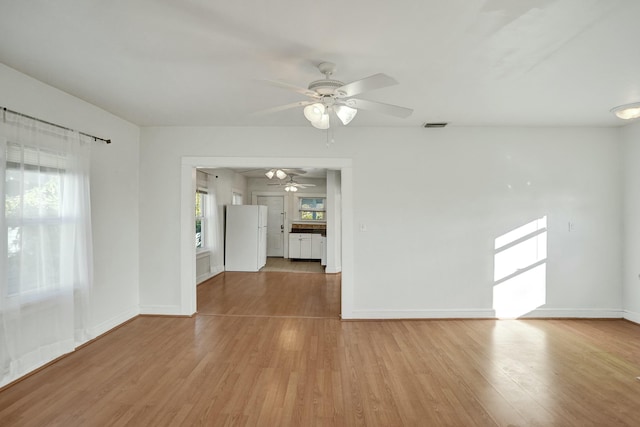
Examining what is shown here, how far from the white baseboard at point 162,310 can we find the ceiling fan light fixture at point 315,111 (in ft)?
10.8

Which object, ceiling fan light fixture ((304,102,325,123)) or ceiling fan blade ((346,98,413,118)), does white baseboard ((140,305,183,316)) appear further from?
ceiling fan blade ((346,98,413,118))

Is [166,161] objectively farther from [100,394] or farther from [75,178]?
[100,394]

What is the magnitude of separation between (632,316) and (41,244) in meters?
6.62

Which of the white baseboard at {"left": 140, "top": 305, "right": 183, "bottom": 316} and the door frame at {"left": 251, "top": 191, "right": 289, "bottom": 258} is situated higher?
the door frame at {"left": 251, "top": 191, "right": 289, "bottom": 258}

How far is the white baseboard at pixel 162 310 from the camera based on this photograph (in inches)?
179

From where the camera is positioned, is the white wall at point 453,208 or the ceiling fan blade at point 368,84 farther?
the white wall at point 453,208

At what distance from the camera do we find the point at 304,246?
31.5 feet

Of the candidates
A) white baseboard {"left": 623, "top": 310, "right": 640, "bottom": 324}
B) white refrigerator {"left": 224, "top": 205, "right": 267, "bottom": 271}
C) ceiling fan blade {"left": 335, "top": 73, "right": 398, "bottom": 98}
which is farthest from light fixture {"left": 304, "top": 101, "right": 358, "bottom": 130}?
white refrigerator {"left": 224, "top": 205, "right": 267, "bottom": 271}

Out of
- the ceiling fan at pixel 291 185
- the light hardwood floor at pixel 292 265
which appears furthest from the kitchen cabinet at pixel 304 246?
the ceiling fan at pixel 291 185

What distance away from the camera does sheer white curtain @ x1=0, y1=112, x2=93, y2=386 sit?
263 centimetres

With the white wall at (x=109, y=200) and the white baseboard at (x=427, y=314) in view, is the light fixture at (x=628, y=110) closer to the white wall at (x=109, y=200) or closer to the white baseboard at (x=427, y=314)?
the white baseboard at (x=427, y=314)

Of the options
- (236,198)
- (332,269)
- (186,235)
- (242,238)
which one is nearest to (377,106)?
(186,235)

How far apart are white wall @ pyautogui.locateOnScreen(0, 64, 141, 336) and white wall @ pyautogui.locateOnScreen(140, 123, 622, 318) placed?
0.21 m

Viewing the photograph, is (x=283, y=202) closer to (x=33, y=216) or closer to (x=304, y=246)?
(x=304, y=246)
